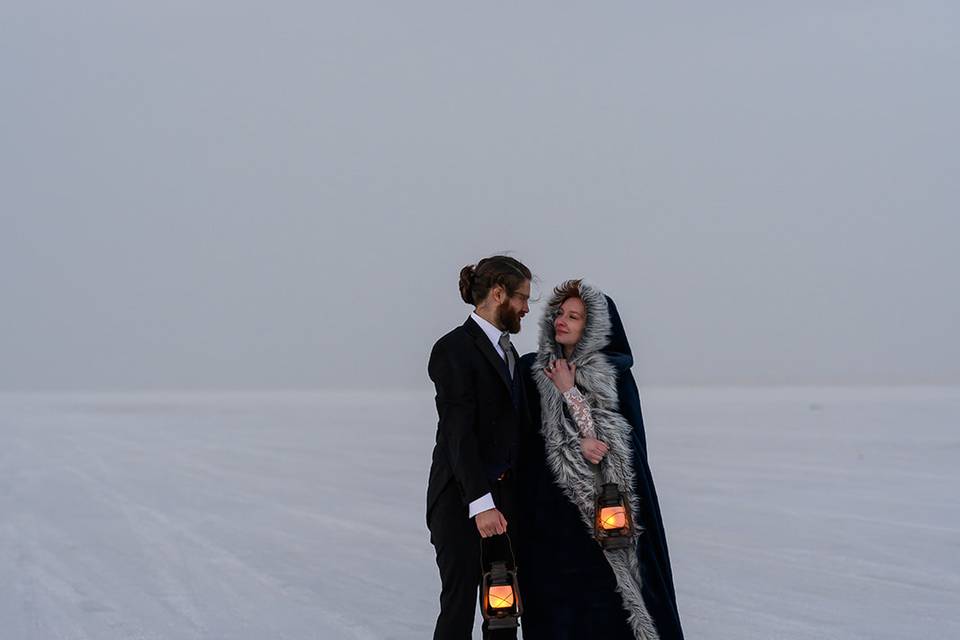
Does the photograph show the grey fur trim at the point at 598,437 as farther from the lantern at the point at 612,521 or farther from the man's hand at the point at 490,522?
the man's hand at the point at 490,522

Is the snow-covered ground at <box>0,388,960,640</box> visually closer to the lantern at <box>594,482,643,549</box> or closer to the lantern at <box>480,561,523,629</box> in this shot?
the lantern at <box>594,482,643,549</box>

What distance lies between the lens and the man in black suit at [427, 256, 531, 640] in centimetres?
372

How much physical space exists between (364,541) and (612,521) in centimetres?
460

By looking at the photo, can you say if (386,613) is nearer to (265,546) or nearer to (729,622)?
(729,622)

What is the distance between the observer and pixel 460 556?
12.2ft

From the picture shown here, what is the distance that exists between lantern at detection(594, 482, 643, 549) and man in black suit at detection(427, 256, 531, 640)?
0.92 ft

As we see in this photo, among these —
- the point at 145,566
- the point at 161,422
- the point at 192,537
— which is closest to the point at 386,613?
the point at 145,566

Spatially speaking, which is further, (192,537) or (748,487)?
(748,487)

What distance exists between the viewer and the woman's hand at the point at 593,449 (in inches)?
152

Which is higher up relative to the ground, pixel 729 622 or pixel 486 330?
pixel 486 330

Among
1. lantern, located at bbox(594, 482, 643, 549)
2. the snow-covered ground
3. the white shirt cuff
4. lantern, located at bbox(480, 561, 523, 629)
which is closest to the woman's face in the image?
lantern, located at bbox(594, 482, 643, 549)

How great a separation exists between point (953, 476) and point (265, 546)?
23.7ft

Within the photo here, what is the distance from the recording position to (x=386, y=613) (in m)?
5.86

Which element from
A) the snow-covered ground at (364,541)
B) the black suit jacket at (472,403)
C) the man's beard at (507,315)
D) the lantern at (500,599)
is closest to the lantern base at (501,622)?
the lantern at (500,599)
